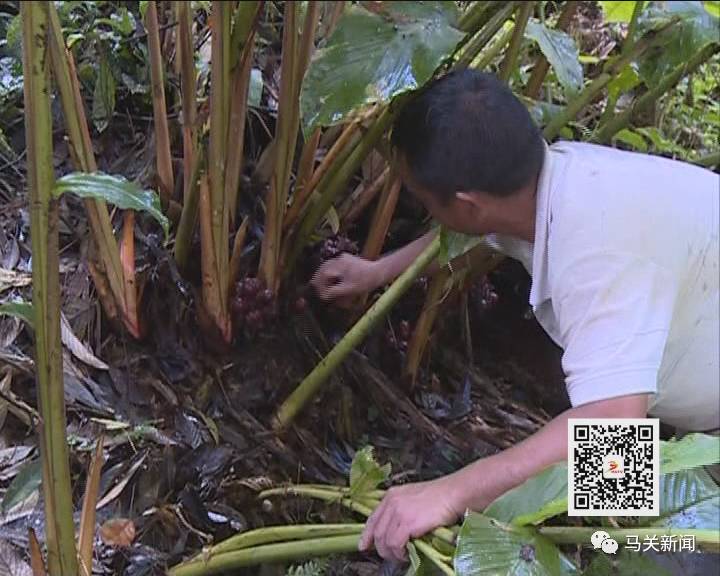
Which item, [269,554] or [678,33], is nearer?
[269,554]

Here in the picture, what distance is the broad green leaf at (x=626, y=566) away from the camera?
0.76 m

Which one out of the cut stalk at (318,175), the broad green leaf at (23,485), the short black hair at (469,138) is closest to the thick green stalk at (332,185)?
the cut stalk at (318,175)

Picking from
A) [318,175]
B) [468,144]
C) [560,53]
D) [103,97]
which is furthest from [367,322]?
[103,97]

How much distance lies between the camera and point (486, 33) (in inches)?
42.4

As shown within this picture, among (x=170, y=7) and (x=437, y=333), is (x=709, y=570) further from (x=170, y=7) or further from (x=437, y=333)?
(x=170, y=7)

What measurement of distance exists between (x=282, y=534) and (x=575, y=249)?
426 millimetres

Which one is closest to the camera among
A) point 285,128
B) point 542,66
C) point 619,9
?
point 285,128

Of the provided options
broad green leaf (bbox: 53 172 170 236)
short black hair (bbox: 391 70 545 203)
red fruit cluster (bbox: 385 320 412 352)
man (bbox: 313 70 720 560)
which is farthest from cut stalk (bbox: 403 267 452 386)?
broad green leaf (bbox: 53 172 170 236)

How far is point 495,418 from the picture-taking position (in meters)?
1.42

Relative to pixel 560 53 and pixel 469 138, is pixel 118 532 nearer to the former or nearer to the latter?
pixel 469 138

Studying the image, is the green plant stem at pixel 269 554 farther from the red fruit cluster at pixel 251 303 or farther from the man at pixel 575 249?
the red fruit cluster at pixel 251 303

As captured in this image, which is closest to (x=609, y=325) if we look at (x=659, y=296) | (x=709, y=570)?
(x=659, y=296)

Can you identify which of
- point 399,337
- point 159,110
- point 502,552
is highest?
point 159,110

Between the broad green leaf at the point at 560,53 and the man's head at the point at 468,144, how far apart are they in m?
0.18
